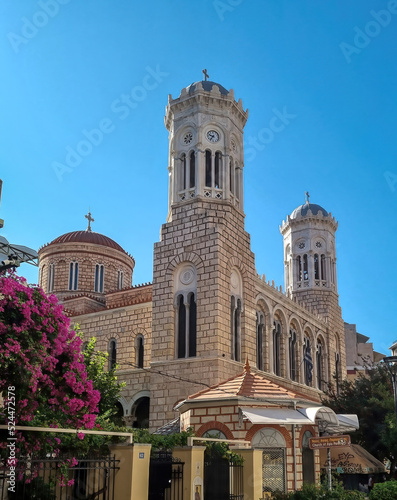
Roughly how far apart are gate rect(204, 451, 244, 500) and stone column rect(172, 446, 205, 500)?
616 mm

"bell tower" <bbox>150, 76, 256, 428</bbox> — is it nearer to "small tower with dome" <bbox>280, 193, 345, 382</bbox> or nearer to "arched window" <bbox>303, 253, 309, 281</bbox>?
"small tower with dome" <bbox>280, 193, 345, 382</bbox>

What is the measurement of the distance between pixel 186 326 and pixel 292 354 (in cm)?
1022

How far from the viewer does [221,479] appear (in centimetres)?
1310

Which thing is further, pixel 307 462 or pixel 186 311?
pixel 186 311

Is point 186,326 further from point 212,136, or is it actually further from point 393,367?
point 393,367

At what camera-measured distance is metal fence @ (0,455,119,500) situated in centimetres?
943

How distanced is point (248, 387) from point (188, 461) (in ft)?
18.2

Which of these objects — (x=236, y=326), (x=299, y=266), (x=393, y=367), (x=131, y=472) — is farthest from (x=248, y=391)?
(x=299, y=266)

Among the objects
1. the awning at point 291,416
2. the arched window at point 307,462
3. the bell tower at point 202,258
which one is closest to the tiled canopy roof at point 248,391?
the awning at point 291,416

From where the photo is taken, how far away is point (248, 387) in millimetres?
17281

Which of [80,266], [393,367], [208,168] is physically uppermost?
[208,168]

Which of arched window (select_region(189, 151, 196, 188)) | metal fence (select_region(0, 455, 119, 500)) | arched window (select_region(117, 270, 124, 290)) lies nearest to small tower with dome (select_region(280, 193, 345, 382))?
arched window (select_region(117, 270, 124, 290))

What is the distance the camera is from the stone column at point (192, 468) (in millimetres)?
11852

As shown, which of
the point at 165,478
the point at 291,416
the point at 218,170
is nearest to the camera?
the point at 165,478
